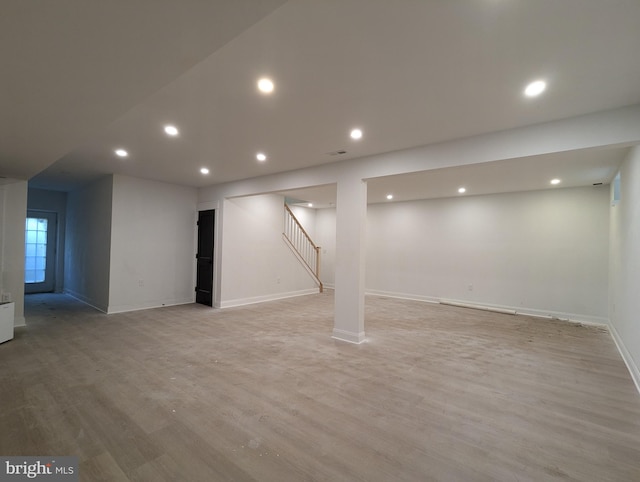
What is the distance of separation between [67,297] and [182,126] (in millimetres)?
6772

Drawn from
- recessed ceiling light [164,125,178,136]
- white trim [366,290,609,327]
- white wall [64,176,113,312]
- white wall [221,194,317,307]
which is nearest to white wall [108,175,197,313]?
white wall [64,176,113,312]

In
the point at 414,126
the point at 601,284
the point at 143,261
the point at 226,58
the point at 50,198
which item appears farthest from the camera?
the point at 50,198

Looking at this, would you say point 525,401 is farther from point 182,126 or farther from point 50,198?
point 50,198

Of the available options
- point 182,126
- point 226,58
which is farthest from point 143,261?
point 226,58

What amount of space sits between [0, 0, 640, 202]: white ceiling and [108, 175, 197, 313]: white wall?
2.30 metres

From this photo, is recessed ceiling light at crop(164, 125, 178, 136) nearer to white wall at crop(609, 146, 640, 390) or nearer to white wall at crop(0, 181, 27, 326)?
white wall at crop(0, 181, 27, 326)

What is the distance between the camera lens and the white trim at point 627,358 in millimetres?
3025

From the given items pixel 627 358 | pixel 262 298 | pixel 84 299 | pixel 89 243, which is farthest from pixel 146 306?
pixel 627 358

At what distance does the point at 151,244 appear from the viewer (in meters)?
6.23

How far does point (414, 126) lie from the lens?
3129mm

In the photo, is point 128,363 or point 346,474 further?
point 128,363

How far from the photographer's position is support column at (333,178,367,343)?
4.17 metres

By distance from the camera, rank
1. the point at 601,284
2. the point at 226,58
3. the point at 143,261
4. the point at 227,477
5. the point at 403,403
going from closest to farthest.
→ the point at 227,477
the point at 226,58
the point at 403,403
the point at 601,284
the point at 143,261

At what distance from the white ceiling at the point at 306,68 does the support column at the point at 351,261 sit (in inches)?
32.7
